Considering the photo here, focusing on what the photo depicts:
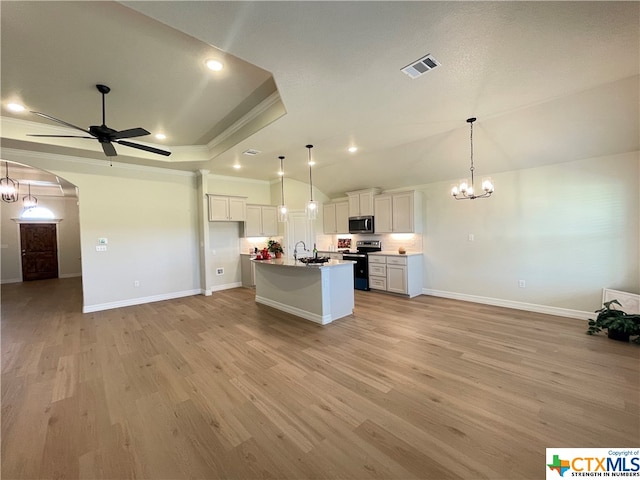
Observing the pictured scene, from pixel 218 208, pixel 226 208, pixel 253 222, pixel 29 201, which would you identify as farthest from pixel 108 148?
pixel 29 201

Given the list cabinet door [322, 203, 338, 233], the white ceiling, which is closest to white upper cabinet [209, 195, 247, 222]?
the white ceiling

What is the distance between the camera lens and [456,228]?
551cm

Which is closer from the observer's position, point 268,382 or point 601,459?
point 601,459

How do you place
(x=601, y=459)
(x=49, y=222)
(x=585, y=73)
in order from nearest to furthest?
(x=601, y=459) < (x=585, y=73) < (x=49, y=222)

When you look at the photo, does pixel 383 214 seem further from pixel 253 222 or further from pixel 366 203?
pixel 253 222

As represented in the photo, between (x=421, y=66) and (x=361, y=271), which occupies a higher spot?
(x=421, y=66)

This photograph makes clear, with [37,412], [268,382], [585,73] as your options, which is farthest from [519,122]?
[37,412]

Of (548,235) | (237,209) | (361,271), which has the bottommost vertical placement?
(361,271)

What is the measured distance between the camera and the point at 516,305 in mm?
4785

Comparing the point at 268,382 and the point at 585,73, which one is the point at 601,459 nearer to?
the point at 268,382

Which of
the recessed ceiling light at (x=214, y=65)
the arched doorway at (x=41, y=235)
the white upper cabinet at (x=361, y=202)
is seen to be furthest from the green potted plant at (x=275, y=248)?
the arched doorway at (x=41, y=235)

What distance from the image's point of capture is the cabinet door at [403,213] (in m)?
5.83

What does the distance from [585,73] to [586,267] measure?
3062 millimetres

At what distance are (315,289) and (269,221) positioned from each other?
3824 millimetres
